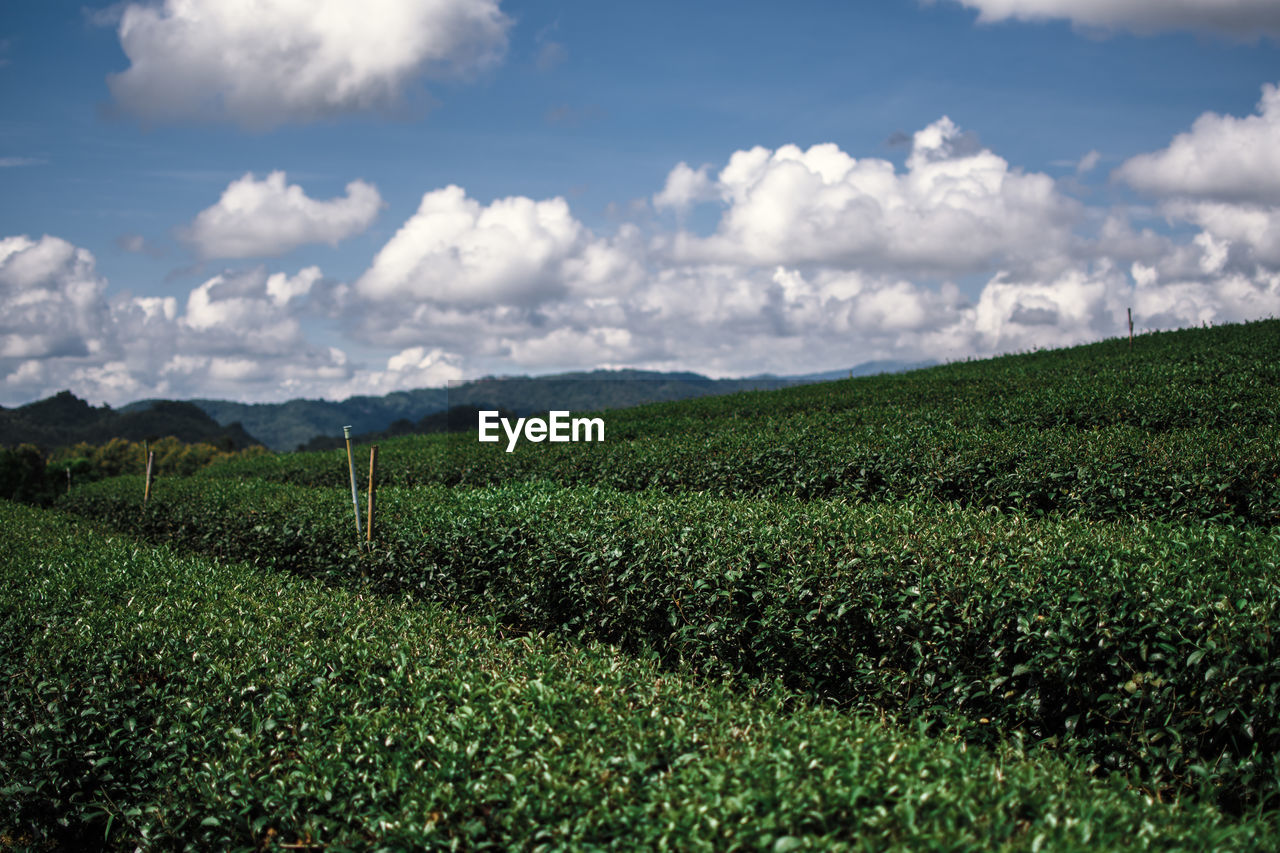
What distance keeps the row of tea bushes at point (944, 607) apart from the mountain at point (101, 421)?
76.4 meters

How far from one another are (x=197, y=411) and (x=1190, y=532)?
106390mm

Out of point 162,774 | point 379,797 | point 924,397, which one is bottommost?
point 162,774

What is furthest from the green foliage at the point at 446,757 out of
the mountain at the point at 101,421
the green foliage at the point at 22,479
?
the mountain at the point at 101,421

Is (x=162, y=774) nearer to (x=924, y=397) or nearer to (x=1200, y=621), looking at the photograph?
(x=1200, y=621)

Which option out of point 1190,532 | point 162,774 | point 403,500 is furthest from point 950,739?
point 403,500

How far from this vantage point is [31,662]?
5.30 meters

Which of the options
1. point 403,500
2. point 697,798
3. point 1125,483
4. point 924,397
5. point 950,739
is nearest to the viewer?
point 697,798

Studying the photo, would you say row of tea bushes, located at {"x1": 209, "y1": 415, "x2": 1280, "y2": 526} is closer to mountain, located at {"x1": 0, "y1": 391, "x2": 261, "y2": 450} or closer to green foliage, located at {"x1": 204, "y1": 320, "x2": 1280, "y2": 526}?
green foliage, located at {"x1": 204, "y1": 320, "x2": 1280, "y2": 526}

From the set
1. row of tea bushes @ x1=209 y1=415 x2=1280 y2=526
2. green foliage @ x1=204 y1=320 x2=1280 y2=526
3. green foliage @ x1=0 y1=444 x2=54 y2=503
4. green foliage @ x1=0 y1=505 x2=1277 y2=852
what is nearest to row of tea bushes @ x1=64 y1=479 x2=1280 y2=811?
green foliage @ x1=0 y1=505 x2=1277 y2=852

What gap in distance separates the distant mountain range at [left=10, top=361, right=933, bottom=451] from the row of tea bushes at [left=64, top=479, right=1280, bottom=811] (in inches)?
191

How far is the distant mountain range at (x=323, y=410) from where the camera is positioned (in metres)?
26.6

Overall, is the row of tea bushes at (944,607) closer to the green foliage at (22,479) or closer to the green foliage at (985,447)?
A: the green foliage at (985,447)

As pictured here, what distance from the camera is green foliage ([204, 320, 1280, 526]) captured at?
25.5ft

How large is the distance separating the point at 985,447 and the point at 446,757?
25.6 ft
